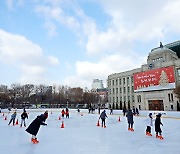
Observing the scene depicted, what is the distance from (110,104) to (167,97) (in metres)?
21.5

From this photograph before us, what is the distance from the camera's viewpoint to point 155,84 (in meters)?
41.1

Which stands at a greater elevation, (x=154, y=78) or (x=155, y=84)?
(x=154, y=78)

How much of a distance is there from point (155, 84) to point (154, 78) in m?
1.41

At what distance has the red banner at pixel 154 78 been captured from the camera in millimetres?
39312

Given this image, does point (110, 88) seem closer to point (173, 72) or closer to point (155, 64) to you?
point (155, 64)

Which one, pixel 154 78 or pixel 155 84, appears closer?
pixel 155 84

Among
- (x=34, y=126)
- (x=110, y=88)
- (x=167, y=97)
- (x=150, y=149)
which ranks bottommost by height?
(x=150, y=149)

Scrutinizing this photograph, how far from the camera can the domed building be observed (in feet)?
129

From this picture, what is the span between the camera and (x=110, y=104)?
191 feet

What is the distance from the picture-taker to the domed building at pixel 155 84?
39250 mm

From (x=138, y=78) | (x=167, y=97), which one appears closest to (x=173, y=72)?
(x=167, y=97)

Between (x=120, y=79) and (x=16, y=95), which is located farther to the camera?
(x=16, y=95)

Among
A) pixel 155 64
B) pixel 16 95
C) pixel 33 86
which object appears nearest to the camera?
pixel 155 64

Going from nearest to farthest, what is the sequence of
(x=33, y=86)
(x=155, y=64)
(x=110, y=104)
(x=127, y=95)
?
(x=155, y=64), (x=127, y=95), (x=110, y=104), (x=33, y=86)
